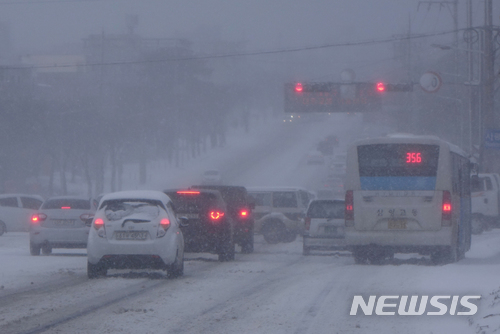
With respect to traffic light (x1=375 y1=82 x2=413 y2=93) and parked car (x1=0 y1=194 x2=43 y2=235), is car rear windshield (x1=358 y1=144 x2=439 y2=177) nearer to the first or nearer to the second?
parked car (x1=0 y1=194 x2=43 y2=235)

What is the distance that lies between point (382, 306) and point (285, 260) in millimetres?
9104

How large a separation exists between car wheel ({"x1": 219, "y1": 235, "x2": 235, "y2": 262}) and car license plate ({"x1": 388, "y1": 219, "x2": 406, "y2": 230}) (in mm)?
3717

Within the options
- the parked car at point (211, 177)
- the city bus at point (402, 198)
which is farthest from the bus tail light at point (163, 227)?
the parked car at point (211, 177)

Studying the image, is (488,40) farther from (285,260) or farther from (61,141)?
(61,141)

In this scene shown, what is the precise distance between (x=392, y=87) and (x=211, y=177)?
3837 cm

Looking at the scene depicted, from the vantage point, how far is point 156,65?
284ft

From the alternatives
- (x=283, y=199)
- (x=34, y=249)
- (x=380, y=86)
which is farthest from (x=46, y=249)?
(x=380, y=86)

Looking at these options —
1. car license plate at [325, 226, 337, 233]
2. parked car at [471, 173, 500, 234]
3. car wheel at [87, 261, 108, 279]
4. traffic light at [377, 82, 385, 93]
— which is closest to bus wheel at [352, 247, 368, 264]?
car license plate at [325, 226, 337, 233]

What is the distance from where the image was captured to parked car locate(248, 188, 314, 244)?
28.7 meters

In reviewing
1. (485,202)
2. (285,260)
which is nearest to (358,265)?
(285,260)

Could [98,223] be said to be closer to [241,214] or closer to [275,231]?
[241,214]

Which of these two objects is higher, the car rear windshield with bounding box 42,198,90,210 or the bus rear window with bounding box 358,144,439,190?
the bus rear window with bounding box 358,144,439,190

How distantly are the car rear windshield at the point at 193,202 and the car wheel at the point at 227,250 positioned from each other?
0.88m

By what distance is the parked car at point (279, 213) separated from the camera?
2865 centimetres
